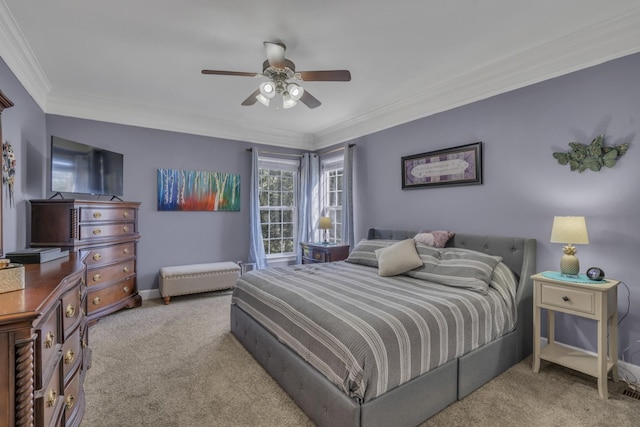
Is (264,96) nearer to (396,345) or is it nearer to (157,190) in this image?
(396,345)

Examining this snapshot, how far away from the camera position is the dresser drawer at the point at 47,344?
1.12 m

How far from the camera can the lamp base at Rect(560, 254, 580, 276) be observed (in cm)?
234

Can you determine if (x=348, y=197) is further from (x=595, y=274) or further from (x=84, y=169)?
(x=84, y=169)

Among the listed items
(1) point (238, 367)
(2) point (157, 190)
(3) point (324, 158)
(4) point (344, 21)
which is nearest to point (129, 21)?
(4) point (344, 21)

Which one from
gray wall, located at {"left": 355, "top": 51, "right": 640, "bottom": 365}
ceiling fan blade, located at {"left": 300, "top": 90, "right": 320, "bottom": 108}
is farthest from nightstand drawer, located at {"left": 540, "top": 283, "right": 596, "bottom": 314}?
ceiling fan blade, located at {"left": 300, "top": 90, "right": 320, "bottom": 108}

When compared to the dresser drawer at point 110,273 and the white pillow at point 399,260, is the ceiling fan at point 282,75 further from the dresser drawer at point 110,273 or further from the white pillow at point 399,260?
the dresser drawer at point 110,273

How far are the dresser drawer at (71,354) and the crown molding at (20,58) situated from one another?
234 cm

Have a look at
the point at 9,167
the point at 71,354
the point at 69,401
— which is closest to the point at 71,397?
the point at 69,401

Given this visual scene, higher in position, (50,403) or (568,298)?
(568,298)

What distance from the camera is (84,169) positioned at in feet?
11.6

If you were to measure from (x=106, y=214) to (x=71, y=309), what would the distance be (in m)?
2.18

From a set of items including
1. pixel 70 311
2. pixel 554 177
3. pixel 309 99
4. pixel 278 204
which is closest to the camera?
pixel 70 311

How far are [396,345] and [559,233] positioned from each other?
1.62m

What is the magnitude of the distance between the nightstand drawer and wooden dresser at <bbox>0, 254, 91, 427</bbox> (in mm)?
2992
